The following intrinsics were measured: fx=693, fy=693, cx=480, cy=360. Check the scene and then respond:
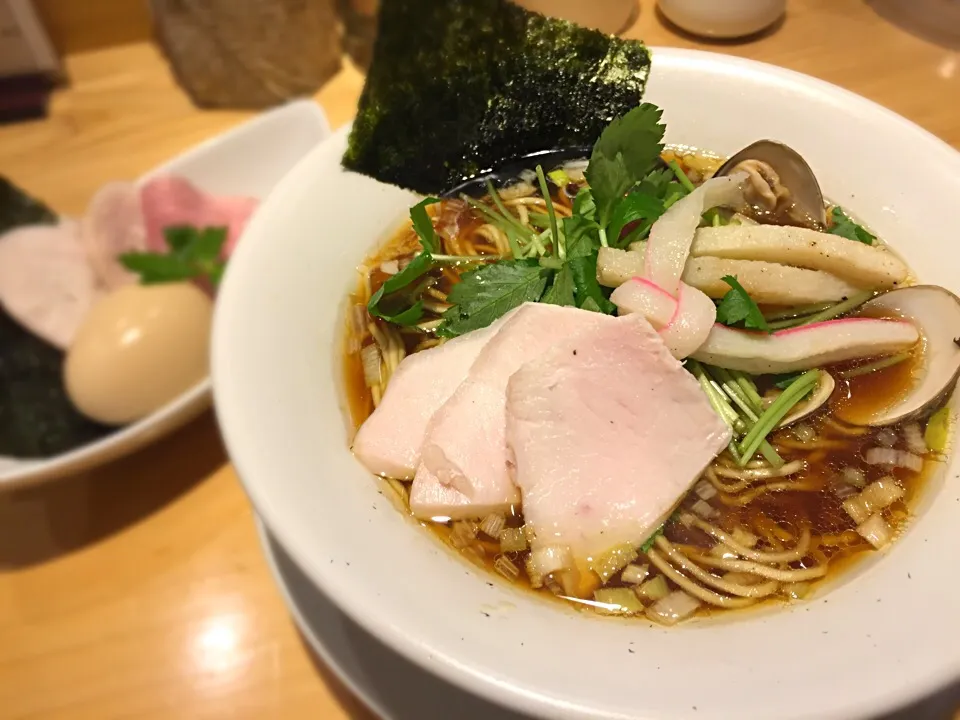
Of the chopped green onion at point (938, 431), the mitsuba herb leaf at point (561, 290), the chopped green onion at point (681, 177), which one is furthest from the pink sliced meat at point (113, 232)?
the chopped green onion at point (938, 431)

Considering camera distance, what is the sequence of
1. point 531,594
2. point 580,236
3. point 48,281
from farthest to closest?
1. point 48,281
2. point 580,236
3. point 531,594

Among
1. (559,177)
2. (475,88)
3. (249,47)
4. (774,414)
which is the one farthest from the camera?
(249,47)

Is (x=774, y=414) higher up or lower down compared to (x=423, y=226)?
lower down

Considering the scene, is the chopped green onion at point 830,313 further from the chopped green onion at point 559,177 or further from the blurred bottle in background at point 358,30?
the blurred bottle in background at point 358,30

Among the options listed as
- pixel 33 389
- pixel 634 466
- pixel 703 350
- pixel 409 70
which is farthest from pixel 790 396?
pixel 33 389

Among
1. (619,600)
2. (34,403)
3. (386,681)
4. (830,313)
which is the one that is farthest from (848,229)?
(34,403)

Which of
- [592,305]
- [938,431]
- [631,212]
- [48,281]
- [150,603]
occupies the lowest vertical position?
[150,603]

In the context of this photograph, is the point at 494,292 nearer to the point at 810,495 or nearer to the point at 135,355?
the point at 810,495
